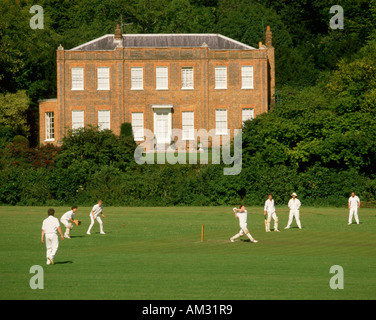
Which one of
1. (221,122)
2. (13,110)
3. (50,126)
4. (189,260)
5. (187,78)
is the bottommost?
(189,260)

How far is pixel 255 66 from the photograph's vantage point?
65938 millimetres

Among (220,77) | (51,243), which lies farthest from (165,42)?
(51,243)

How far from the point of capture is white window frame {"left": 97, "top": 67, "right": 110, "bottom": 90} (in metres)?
65.9

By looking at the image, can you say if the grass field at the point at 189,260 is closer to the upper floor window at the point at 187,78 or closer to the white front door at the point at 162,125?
the white front door at the point at 162,125

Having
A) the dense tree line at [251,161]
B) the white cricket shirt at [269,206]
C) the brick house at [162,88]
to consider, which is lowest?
the white cricket shirt at [269,206]

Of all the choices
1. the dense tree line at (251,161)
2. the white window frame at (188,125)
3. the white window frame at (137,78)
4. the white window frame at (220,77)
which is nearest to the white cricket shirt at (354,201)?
the dense tree line at (251,161)

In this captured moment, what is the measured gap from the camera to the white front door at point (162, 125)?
6550 cm

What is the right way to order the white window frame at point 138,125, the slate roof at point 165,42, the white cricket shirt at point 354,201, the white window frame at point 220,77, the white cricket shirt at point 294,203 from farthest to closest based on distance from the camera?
1. the slate roof at point 165,42
2. the white window frame at point 220,77
3. the white window frame at point 138,125
4. the white cricket shirt at point 354,201
5. the white cricket shirt at point 294,203

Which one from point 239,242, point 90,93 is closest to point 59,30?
point 90,93

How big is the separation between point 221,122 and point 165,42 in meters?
8.95

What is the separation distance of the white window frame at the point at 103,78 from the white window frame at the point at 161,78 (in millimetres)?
4175

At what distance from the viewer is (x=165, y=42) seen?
68312 mm

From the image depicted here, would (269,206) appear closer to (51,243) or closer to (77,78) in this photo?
(51,243)
